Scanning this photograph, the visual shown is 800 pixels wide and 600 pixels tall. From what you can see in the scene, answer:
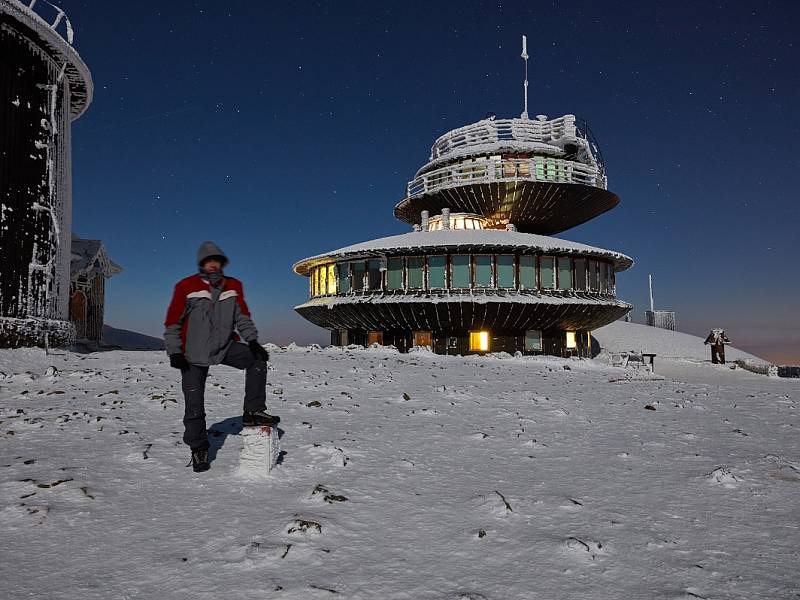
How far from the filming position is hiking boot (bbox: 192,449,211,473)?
16.3 feet

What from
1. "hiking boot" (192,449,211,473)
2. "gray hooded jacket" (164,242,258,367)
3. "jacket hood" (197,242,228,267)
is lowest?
"hiking boot" (192,449,211,473)

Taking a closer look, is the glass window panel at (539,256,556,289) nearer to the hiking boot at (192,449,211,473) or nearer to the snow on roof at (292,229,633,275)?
the snow on roof at (292,229,633,275)

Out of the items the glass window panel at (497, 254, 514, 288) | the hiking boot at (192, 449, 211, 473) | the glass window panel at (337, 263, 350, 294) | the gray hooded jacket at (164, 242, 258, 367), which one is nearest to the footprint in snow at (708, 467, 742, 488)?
the gray hooded jacket at (164, 242, 258, 367)

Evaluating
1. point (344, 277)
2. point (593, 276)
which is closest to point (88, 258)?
point (344, 277)

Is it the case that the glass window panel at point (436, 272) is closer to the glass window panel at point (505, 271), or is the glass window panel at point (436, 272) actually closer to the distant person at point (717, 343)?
the glass window panel at point (505, 271)

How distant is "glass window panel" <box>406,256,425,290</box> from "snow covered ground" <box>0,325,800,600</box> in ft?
51.4

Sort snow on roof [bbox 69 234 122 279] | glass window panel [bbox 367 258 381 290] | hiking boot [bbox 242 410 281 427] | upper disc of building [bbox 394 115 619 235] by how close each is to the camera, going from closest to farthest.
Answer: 1. hiking boot [bbox 242 410 281 427]
2. glass window panel [bbox 367 258 381 290]
3. snow on roof [bbox 69 234 122 279]
4. upper disc of building [bbox 394 115 619 235]

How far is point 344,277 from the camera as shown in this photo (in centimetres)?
2678

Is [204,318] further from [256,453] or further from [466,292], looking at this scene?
[466,292]

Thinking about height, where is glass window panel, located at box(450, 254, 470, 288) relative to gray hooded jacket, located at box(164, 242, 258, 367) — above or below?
above

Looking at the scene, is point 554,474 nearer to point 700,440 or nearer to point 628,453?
point 628,453

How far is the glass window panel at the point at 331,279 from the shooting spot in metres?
27.3

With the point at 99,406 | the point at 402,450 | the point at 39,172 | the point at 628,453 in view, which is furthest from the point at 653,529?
the point at 39,172

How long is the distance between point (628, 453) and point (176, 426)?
6.08 meters
